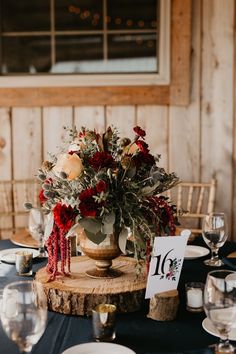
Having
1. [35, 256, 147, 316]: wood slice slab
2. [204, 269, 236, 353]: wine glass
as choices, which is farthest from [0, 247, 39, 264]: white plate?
[204, 269, 236, 353]: wine glass

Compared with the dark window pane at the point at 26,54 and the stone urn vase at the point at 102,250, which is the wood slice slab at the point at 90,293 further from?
the dark window pane at the point at 26,54

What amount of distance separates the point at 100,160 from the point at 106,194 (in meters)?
0.10

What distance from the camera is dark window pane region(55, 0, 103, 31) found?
133 inches

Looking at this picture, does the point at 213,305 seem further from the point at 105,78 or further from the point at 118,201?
the point at 105,78

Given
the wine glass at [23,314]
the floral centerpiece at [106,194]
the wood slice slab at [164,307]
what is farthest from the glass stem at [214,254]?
the wine glass at [23,314]

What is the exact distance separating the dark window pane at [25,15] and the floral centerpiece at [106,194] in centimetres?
173

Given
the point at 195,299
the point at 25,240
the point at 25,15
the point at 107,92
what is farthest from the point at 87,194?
the point at 25,15

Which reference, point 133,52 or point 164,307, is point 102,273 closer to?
point 164,307

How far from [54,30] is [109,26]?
1.03 feet

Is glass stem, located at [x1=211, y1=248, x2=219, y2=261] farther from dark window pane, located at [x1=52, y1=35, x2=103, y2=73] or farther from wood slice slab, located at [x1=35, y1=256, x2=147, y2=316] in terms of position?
dark window pane, located at [x1=52, y1=35, x2=103, y2=73]

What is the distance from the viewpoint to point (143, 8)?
11.1ft

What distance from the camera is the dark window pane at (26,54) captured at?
134 inches

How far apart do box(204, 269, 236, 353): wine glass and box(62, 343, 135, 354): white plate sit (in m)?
0.21

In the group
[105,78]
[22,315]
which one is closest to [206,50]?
[105,78]
